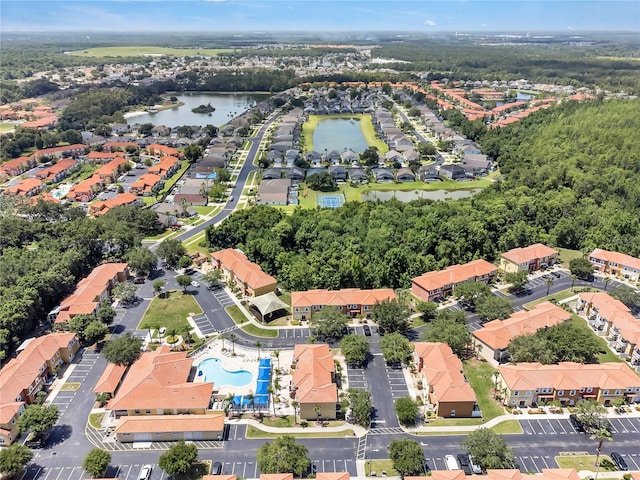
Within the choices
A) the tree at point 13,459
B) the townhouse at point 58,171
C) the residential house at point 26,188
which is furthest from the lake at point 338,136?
the tree at point 13,459

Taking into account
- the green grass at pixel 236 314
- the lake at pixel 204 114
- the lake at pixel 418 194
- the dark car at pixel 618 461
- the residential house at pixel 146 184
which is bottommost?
the green grass at pixel 236 314

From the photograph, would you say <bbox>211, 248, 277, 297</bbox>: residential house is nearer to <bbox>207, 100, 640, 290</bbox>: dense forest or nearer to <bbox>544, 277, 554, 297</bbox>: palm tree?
<bbox>207, 100, 640, 290</bbox>: dense forest

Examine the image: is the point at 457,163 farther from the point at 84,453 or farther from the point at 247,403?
the point at 84,453

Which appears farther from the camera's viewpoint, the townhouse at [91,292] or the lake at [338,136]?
the lake at [338,136]

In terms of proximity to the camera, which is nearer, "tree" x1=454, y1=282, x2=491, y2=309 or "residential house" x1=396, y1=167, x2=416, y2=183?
"tree" x1=454, y1=282, x2=491, y2=309

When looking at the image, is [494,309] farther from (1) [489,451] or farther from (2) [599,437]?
(1) [489,451]

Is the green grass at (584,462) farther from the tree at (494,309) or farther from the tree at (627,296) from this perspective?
the tree at (627,296)

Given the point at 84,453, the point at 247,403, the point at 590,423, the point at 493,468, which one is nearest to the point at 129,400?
the point at 84,453

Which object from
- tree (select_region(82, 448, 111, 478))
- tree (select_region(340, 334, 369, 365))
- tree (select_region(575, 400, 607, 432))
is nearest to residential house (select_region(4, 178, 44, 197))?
tree (select_region(82, 448, 111, 478))
